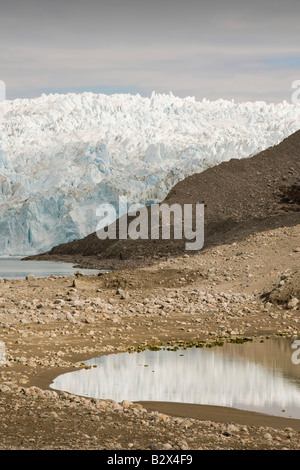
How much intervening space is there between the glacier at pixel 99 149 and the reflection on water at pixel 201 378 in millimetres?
78503

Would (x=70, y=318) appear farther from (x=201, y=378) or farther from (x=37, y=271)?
(x=37, y=271)

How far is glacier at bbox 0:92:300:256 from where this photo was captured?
9800 centimetres

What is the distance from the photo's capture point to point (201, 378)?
578 inches

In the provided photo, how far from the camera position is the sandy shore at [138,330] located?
31.6 ft

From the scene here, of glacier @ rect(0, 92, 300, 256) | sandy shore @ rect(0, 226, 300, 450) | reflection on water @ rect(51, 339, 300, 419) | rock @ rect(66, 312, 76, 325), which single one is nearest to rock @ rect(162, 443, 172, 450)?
sandy shore @ rect(0, 226, 300, 450)

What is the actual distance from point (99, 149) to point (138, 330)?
97759 mm

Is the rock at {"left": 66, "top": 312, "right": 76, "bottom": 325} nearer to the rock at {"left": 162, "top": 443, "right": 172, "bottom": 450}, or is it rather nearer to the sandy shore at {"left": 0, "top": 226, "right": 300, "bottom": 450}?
the sandy shore at {"left": 0, "top": 226, "right": 300, "bottom": 450}

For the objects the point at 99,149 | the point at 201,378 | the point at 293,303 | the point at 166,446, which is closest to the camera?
the point at 166,446

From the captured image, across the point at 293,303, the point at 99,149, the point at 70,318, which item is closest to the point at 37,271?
the point at 293,303

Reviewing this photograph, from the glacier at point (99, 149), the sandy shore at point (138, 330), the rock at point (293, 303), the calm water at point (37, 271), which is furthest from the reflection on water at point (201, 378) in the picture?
the glacier at point (99, 149)
